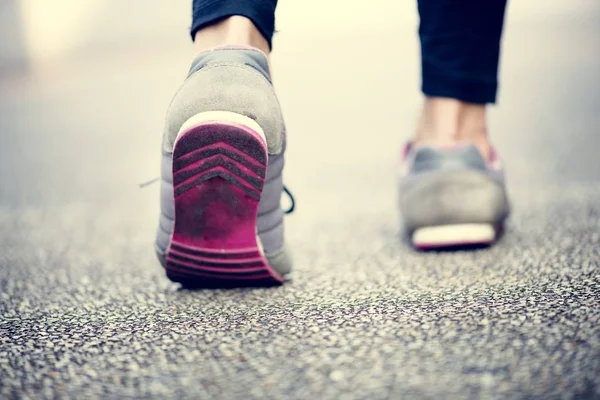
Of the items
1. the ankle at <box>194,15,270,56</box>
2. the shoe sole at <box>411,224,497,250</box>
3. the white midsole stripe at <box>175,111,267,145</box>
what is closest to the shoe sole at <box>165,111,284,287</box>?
the white midsole stripe at <box>175,111,267,145</box>

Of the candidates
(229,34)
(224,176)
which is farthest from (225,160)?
(229,34)

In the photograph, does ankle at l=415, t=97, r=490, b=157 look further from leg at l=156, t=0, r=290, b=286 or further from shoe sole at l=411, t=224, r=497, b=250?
leg at l=156, t=0, r=290, b=286

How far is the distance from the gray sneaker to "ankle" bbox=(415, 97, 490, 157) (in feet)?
1.07

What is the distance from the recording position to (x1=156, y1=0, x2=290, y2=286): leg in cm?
67

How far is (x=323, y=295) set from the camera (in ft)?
2.41

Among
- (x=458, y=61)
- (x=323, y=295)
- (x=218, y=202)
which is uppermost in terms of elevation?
(x=458, y=61)

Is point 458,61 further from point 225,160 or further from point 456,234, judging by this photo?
point 225,160

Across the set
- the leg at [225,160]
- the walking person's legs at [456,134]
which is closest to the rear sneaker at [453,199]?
the walking person's legs at [456,134]

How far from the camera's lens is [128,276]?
0.87 m

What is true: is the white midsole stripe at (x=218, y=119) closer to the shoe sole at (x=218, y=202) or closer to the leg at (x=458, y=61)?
the shoe sole at (x=218, y=202)

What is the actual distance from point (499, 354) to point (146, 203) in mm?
1042

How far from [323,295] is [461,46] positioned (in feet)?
1.45

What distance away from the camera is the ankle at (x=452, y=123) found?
97 cm

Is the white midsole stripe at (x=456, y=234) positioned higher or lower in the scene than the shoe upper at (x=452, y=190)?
lower
